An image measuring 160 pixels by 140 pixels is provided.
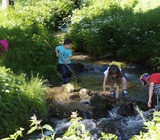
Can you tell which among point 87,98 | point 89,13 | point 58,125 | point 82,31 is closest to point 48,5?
point 89,13

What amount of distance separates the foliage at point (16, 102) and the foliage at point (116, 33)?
5681 mm

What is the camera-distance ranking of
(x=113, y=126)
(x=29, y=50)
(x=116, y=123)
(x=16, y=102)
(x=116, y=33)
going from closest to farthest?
1. (x=16, y=102)
2. (x=113, y=126)
3. (x=116, y=123)
4. (x=29, y=50)
5. (x=116, y=33)

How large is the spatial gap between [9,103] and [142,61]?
24.2ft

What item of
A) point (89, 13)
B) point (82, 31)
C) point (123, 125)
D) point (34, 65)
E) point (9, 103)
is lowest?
point (123, 125)

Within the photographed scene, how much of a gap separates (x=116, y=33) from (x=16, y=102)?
800 cm

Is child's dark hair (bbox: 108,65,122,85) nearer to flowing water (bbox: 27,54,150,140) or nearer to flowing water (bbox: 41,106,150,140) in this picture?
flowing water (bbox: 27,54,150,140)

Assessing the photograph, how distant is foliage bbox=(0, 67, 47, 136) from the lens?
572 cm

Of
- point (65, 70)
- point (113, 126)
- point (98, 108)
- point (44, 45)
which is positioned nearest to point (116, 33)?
point (65, 70)

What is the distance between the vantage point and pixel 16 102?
6.02m

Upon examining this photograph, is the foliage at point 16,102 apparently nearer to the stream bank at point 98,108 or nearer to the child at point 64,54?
the stream bank at point 98,108

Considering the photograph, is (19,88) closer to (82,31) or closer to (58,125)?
(58,125)

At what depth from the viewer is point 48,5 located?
19.6 m

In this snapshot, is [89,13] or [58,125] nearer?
[58,125]

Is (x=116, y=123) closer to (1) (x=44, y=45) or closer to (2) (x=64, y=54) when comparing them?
(2) (x=64, y=54)
